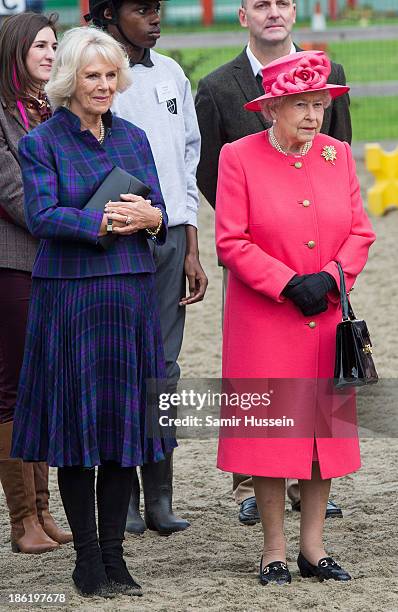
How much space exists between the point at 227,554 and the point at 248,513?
44 centimetres

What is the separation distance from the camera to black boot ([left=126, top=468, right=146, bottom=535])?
5145mm

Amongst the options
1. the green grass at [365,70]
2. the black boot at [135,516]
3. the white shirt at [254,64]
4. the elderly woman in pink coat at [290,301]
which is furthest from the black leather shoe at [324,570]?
the green grass at [365,70]

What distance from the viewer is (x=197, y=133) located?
17.0ft

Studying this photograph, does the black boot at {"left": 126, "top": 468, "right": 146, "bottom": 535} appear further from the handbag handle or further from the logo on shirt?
the logo on shirt

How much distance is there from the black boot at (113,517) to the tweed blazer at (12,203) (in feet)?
2.95

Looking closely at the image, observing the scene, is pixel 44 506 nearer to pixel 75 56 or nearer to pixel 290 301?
pixel 290 301

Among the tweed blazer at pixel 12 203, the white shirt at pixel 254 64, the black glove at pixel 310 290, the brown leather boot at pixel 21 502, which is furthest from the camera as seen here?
the white shirt at pixel 254 64

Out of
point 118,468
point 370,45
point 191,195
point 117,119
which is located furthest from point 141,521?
point 370,45

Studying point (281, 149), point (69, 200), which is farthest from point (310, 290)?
point (69, 200)

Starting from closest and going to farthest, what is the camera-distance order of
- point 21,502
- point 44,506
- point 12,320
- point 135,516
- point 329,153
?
1. point 329,153
2. point 12,320
3. point 21,502
4. point 44,506
5. point 135,516

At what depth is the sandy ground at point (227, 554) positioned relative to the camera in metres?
4.20

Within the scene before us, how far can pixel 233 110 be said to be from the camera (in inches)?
206

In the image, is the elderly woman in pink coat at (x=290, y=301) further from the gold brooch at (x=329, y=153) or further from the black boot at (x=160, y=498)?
the black boot at (x=160, y=498)

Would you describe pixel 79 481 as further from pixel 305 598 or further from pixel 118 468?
pixel 305 598
